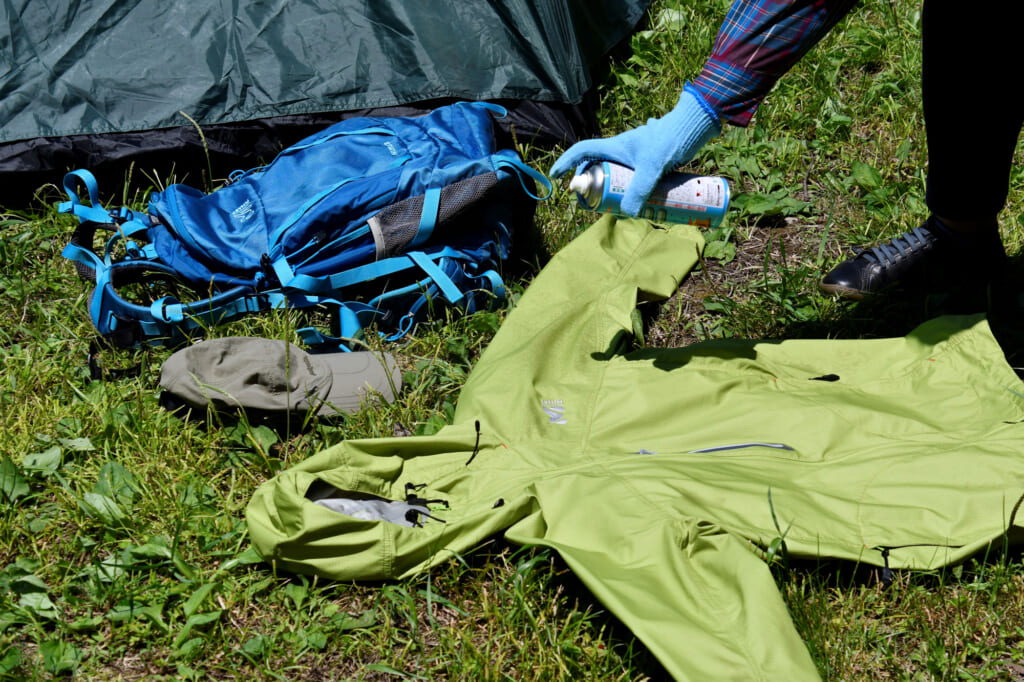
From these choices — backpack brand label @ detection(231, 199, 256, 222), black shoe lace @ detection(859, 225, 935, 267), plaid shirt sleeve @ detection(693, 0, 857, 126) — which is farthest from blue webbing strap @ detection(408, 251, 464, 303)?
black shoe lace @ detection(859, 225, 935, 267)

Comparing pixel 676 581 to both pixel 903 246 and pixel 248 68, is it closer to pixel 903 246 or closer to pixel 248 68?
pixel 903 246

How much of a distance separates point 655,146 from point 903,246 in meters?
1.17

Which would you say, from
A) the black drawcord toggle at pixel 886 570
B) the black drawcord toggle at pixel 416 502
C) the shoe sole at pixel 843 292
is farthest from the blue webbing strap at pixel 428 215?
the black drawcord toggle at pixel 886 570

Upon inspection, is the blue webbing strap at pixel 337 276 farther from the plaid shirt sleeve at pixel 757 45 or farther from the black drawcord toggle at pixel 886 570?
the black drawcord toggle at pixel 886 570

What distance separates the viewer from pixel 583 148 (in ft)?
6.45

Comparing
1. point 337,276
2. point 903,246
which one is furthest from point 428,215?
point 903,246

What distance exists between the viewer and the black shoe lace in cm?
261

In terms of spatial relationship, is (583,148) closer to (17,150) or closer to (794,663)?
(794,663)

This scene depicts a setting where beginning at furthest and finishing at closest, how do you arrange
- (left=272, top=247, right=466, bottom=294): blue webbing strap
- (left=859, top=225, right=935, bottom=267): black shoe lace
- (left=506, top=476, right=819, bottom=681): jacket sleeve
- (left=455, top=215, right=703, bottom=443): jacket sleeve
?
(left=859, top=225, right=935, bottom=267): black shoe lace < (left=272, top=247, right=466, bottom=294): blue webbing strap < (left=455, top=215, right=703, bottom=443): jacket sleeve < (left=506, top=476, right=819, bottom=681): jacket sleeve

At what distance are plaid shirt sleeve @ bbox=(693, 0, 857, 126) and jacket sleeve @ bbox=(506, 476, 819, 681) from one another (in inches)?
33.3

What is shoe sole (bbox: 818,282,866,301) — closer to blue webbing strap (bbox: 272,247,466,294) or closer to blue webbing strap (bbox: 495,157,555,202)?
blue webbing strap (bbox: 495,157,555,202)

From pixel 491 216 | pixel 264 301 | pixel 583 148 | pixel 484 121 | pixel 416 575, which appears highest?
pixel 583 148

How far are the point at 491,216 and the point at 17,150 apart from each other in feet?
5.19

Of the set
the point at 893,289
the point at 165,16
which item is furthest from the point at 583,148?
the point at 165,16
